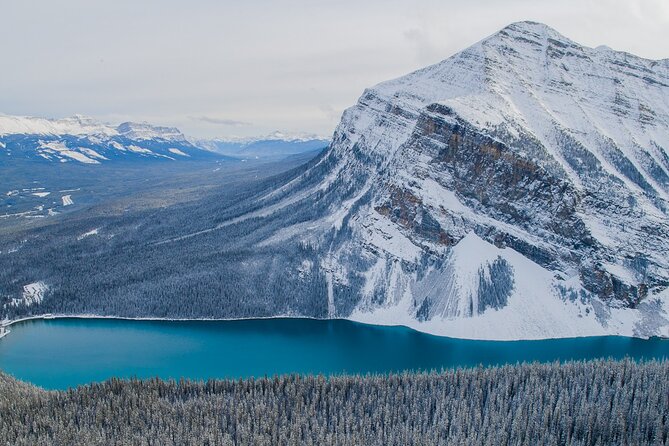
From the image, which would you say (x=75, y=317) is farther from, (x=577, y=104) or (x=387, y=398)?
(x=577, y=104)

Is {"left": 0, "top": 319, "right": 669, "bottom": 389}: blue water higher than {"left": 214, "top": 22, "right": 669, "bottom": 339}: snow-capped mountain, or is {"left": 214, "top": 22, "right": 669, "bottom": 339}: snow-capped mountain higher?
{"left": 214, "top": 22, "right": 669, "bottom": 339}: snow-capped mountain

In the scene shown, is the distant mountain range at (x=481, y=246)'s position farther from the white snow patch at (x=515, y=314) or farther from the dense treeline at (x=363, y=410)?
the dense treeline at (x=363, y=410)

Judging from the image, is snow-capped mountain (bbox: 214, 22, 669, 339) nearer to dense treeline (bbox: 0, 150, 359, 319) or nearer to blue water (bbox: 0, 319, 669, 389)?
dense treeline (bbox: 0, 150, 359, 319)

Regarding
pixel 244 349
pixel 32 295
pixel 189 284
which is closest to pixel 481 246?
pixel 244 349

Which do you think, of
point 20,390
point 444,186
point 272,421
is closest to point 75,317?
point 20,390

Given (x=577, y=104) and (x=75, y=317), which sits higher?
(x=577, y=104)

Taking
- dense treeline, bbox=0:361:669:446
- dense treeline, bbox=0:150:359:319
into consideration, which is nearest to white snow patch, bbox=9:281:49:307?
dense treeline, bbox=0:150:359:319
